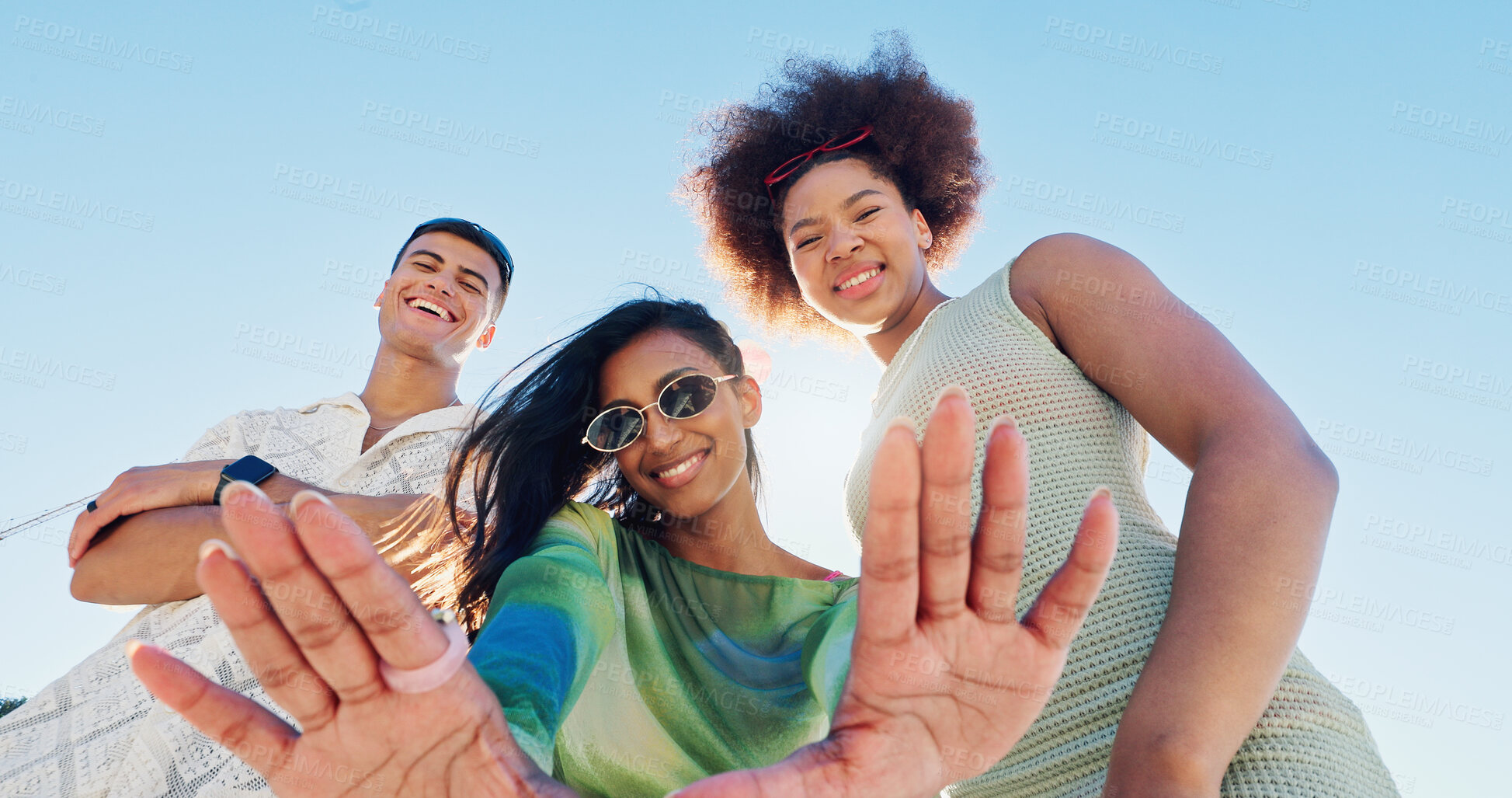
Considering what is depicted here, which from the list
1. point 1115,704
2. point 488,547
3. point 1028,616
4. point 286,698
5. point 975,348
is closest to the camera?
point 286,698

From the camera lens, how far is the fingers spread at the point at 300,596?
1021mm

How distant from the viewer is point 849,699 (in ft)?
4.25

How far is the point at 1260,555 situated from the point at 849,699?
0.86m

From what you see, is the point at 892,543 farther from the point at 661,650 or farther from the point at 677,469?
the point at 677,469

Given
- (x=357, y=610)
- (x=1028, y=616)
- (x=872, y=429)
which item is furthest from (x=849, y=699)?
(x=872, y=429)

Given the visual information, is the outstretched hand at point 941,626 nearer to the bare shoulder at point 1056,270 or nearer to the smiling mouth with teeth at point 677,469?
the bare shoulder at point 1056,270

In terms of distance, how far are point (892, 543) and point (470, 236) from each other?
13.4 feet

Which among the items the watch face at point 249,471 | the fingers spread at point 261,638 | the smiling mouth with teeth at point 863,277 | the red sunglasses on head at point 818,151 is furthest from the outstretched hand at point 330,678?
the red sunglasses on head at point 818,151

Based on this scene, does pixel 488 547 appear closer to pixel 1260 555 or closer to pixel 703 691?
pixel 703 691

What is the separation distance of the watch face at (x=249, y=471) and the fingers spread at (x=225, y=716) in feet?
6.38

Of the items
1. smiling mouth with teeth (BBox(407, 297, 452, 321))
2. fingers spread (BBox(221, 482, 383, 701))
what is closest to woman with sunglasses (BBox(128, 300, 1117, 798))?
fingers spread (BBox(221, 482, 383, 701))

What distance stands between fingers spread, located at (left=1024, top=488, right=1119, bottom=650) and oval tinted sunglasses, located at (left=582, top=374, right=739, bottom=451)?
180 centimetres

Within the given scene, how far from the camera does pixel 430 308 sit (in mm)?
4312

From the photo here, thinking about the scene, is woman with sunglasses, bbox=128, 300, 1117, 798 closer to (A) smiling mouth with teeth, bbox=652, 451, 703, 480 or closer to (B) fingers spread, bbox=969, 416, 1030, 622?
(B) fingers spread, bbox=969, 416, 1030, 622
